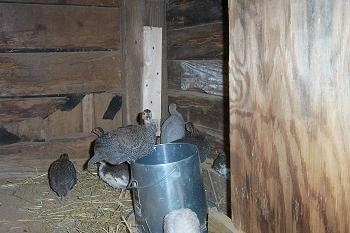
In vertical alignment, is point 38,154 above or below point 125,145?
below

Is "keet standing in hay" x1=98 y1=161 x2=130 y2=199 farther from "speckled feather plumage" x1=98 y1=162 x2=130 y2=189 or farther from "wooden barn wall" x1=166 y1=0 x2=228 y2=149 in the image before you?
"wooden barn wall" x1=166 y1=0 x2=228 y2=149

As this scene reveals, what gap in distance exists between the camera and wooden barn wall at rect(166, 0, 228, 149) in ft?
10.1

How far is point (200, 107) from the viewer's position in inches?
139

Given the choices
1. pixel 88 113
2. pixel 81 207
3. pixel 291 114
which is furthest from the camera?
pixel 88 113

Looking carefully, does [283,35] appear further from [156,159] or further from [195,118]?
[195,118]

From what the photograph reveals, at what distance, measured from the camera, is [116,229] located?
259 centimetres

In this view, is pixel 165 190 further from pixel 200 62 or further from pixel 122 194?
pixel 200 62

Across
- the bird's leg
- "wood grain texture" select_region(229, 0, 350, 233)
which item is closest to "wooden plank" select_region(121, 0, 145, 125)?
the bird's leg

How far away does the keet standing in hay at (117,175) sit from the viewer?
3.13 m

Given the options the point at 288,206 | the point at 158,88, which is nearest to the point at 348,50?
the point at 288,206

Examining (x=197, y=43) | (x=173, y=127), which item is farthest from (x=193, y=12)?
(x=173, y=127)

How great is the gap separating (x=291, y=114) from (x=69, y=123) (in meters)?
Answer: 3.05

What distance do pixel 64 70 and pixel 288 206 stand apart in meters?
3.01

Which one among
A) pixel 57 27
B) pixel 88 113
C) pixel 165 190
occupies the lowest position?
pixel 165 190
